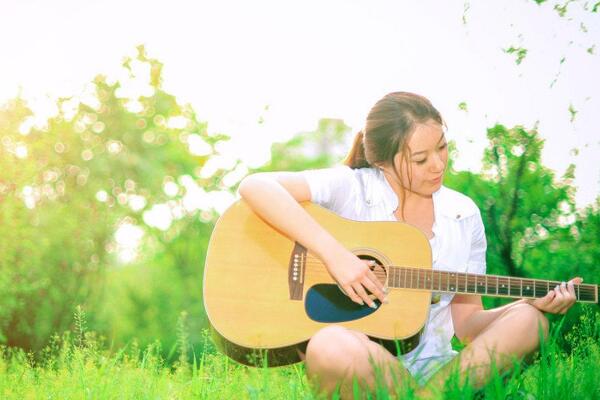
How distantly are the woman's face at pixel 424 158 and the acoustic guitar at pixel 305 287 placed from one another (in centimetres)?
20

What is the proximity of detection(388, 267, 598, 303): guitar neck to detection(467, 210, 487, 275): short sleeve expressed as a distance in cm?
16

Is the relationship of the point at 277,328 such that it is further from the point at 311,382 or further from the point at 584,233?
the point at 584,233

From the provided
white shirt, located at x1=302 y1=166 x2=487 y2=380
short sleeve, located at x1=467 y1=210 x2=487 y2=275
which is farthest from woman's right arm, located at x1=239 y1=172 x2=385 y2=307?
short sleeve, located at x1=467 y1=210 x2=487 y2=275

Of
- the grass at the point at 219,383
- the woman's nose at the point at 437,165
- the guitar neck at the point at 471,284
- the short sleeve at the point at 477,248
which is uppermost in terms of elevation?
the woman's nose at the point at 437,165

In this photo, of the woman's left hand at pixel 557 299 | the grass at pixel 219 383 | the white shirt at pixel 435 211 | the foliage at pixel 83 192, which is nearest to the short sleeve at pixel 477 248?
the white shirt at pixel 435 211

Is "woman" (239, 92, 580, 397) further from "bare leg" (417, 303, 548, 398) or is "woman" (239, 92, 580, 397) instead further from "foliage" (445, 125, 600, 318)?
"foliage" (445, 125, 600, 318)

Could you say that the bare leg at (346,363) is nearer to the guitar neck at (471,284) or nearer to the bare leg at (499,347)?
the bare leg at (499,347)

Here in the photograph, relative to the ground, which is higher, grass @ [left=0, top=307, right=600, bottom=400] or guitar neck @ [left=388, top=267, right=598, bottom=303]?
guitar neck @ [left=388, top=267, right=598, bottom=303]

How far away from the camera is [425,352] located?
2.55 m

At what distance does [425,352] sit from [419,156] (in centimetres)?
79

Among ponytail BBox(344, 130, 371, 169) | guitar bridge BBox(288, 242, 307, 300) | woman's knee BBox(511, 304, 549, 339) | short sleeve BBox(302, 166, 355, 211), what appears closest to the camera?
woman's knee BBox(511, 304, 549, 339)

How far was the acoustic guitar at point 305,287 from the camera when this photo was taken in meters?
2.44

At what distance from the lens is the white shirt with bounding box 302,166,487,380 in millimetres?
2652

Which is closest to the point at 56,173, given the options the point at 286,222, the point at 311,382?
the point at 286,222
